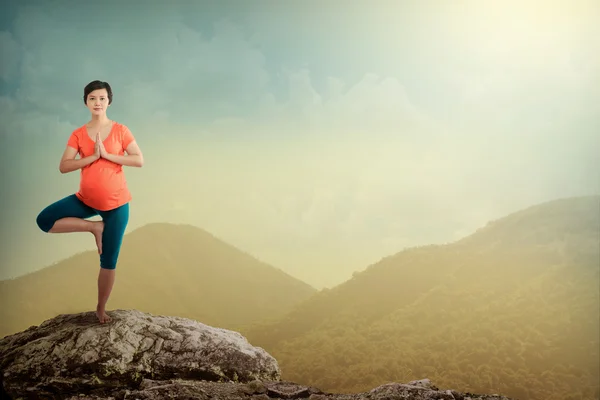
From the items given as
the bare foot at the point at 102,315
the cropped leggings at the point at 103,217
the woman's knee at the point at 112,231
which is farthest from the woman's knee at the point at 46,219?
the bare foot at the point at 102,315

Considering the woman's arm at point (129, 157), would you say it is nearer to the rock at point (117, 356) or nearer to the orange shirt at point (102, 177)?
the orange shirt at point (102, 177)

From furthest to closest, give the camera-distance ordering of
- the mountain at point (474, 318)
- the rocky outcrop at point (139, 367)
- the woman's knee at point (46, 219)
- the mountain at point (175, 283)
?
the mountain at point (175, 283)
the mountain at point (474, 318)
the woman's knee at point (46, 219)
the rocky outcrop at point (139, 367)

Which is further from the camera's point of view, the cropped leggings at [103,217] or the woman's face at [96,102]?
the woman's face at [96,102]

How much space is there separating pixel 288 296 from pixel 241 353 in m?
4.95

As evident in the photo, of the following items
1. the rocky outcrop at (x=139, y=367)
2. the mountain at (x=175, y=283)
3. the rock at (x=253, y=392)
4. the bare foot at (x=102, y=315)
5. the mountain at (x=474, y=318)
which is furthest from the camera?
the mountain at (x=175, y=283)

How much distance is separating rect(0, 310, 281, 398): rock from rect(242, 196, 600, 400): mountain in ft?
11.2

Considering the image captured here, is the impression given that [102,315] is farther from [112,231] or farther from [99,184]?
[99,184]

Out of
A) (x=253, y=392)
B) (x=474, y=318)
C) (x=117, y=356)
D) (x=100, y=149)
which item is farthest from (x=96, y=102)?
(x=474, y=318)

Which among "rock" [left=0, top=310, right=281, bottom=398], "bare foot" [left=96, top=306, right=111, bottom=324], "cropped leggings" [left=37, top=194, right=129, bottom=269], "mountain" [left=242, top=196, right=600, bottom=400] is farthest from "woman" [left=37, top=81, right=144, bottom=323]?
"mountain" [left=242, top=196, right=600, bottom=400]

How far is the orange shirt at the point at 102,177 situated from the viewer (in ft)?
11.2

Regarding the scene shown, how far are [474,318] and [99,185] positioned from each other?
6202 mm

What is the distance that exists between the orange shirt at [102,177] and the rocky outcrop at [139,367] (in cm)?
100

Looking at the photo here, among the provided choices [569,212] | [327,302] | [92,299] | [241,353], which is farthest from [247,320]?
[569,212]

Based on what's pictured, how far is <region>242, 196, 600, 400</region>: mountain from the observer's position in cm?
701
